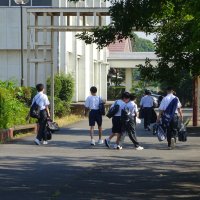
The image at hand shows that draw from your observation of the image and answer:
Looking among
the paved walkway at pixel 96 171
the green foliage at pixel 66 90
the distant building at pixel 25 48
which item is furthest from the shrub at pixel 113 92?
the paved walkway at pixel 96 171

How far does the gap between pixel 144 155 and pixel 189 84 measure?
151ft

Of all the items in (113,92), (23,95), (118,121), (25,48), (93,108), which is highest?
(25,48)

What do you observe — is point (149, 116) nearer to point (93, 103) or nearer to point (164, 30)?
point (93, 103)

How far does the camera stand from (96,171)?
1319 cm

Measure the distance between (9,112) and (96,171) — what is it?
8.10 meters

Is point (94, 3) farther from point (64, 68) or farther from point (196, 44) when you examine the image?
point (196, 44)

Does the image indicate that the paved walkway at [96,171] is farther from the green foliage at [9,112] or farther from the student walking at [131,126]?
the green foliage at [9,112]

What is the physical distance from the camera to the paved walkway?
10467 millimetres

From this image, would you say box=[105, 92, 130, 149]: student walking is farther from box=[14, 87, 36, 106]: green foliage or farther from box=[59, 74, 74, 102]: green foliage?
box=[59, 74, 74, 102]: green foliage

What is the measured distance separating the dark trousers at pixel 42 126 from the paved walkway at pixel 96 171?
42 cm

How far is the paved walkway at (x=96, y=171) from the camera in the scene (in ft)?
34.3

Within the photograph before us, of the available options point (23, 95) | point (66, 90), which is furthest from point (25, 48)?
point (23, 95)

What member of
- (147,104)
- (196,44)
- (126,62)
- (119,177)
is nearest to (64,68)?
(147,104)

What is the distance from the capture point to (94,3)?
155 feet
